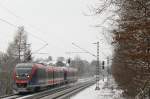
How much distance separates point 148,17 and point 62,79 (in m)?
53.7

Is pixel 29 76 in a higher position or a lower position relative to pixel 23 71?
lower

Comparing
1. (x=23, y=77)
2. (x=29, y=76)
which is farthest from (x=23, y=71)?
(x=29, y=76)

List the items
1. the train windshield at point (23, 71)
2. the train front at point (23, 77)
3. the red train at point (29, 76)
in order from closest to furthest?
the train front at point (23, 77), the red train at point (29, 76), the train windshield at point (23, 71)

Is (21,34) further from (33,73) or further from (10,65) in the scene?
(33,73)

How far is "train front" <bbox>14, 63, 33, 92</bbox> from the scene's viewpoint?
123 feet

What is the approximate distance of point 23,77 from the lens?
3788cm

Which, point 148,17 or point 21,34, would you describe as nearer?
point 148,17

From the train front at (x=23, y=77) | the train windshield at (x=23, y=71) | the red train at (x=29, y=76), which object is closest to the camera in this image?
the train front at (x=23, y=77)

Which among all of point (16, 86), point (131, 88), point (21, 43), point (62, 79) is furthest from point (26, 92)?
point (21, 43)

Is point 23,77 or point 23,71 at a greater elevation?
point 23,71

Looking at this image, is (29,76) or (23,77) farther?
(29,76)

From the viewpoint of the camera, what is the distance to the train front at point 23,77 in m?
37.4

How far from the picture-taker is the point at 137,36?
8977 mm

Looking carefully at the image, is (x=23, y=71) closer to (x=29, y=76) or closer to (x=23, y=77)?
(x=23, y=77)
